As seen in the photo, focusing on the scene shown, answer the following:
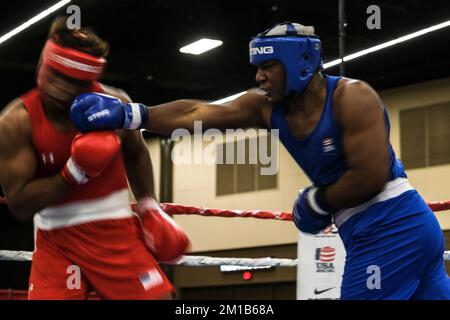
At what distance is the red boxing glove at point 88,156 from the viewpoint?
76.8 inches

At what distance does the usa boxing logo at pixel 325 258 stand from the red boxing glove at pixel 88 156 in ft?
5.46

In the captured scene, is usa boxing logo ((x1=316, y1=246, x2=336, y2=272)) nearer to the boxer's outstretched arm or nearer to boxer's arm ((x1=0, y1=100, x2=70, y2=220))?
the boxer's outstretched arm

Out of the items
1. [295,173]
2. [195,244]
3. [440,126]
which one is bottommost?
[195,244]

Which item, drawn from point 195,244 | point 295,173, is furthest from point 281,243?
point 195,244

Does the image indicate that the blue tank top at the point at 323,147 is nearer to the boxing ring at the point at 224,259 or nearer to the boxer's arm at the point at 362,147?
the boxer's arm at the point at 362,147

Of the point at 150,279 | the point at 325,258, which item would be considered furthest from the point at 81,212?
the point at 325,258

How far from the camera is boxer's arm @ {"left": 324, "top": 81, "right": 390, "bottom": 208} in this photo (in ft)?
6.68

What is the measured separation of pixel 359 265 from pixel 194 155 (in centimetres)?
996
